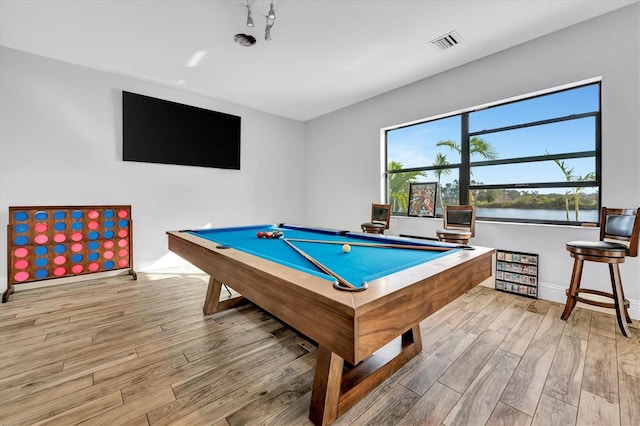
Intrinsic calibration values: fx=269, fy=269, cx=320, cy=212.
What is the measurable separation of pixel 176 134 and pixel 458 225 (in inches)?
165

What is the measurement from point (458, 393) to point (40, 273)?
424 centimetres

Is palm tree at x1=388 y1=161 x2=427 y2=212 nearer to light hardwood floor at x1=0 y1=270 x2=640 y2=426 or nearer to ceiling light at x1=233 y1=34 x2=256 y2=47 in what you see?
light hardwood floor at x1=0 y1=270 x2=640 y2=426

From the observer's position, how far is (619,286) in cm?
213

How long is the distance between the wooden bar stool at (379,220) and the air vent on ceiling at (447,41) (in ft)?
6.62

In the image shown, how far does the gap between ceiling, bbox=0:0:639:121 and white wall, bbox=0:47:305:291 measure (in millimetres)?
247

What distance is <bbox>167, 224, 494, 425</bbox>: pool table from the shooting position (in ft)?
2.84

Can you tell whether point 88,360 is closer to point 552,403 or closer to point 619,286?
point 552,403

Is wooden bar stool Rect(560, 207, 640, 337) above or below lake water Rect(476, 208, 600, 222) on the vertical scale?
below

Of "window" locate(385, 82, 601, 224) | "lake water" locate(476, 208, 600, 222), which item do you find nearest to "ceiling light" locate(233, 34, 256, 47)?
"window" locate(385, 82, 601, 224)

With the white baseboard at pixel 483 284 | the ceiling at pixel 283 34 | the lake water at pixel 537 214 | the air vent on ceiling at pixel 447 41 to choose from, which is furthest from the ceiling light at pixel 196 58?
the lake water at pixel 537 214

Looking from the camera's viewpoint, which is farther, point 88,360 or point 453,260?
point 88,360

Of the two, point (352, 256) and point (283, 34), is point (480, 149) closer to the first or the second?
point (283, 34)

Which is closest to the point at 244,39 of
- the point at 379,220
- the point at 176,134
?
the point at 176,134

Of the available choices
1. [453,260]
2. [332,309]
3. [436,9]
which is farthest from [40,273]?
[436,9]
